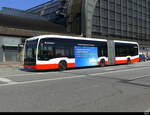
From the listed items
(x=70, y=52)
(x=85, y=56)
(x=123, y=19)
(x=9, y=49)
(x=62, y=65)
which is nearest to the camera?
(x=62, y=65)

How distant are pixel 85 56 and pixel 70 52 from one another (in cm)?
210

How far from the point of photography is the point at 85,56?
19484mm

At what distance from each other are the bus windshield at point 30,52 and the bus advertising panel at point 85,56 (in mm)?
4175

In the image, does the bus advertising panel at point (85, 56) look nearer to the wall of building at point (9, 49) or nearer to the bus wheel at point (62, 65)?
the bus wheel at point (62, 65)

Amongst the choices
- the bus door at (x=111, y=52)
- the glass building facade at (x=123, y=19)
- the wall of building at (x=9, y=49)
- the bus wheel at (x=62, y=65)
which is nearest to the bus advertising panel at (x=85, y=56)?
the bus wheel at (x=62, y=65)

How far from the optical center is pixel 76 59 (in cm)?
1850

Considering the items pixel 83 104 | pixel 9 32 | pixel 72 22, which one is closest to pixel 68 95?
pixel 83 104

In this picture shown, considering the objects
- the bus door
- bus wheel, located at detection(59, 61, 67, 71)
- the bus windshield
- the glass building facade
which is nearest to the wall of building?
the bus windshield

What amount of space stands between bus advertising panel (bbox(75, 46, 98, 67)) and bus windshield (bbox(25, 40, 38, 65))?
4.18 m

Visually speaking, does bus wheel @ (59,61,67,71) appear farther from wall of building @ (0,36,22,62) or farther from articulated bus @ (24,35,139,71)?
wall of building @ (0,36,22,62)

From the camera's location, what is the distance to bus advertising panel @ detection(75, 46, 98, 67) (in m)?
18.7

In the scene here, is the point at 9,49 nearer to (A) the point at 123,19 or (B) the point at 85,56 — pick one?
(B) the point at 85,56

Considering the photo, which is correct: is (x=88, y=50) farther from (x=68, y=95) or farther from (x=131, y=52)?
(x=68, y=95)

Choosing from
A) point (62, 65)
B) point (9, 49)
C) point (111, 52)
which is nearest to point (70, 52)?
point (62, 65)
